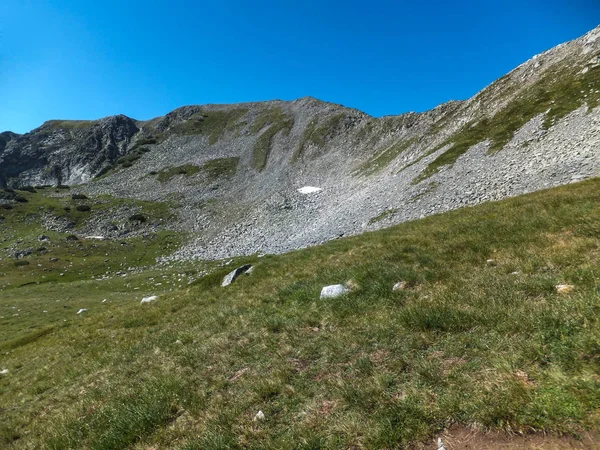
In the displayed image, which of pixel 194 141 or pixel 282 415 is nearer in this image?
pixel 282 415

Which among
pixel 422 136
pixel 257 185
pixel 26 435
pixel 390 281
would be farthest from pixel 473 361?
pixel 257 185

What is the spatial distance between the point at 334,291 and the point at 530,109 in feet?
188

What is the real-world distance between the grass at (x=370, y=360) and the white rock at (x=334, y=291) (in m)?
0.49

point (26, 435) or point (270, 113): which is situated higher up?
point (270, 113)

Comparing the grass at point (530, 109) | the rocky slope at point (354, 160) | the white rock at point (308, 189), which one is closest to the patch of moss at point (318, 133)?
the rocky slope at point (354, 160)

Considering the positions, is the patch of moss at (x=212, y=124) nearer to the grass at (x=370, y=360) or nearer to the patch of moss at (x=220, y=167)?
the patch of moss at (x=220, y=167)

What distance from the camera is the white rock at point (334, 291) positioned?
11.4 metres

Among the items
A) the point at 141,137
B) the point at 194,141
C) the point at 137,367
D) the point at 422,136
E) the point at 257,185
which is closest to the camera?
the point at 137,367

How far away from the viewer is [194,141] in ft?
454

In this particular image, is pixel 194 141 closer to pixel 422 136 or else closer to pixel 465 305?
pixel 422 136

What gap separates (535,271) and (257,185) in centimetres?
8367

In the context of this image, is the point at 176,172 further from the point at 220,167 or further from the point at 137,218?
the point at 137,218

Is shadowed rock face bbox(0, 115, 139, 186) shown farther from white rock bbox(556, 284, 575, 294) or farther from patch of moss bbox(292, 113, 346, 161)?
white rock bbox(556, 284, 575, 294)

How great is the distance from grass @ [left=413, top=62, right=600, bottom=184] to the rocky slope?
0.92 feet
